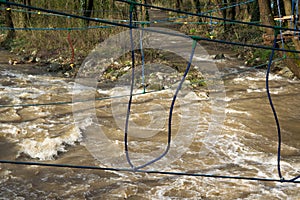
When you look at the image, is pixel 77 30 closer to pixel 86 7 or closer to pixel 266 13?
pixel 86 7

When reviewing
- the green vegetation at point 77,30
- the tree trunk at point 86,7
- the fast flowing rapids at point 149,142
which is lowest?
the fast flowing rapids at point 149,142

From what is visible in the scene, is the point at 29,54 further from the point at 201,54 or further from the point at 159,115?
the point at 159,115

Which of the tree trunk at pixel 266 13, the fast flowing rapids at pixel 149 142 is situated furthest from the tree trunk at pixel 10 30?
the tree trunk at pixel 266 13

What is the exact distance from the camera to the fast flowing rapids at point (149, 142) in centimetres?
285

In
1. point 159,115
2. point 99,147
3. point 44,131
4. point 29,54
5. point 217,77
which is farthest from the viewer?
point 29,54

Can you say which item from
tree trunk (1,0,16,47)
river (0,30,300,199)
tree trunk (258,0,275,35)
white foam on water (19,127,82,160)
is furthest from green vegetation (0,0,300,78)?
white foam on water (19,127,82,160)

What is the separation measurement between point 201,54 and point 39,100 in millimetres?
4346

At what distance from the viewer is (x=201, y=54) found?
827 centimetres

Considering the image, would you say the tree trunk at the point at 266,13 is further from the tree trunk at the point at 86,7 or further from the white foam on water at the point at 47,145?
the tree trunk at the point at 86,7

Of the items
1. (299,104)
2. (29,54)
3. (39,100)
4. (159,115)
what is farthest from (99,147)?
→ (29,54)

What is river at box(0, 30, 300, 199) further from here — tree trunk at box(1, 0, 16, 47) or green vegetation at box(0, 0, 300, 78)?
tree trunk at box(1, 0, 16, 47)

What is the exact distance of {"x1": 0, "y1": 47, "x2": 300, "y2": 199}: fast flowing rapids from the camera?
9.34 ft

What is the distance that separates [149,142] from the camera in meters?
3.73

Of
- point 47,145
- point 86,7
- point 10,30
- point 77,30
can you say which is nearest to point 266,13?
point 47,145
